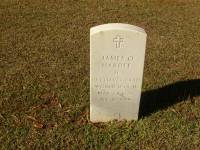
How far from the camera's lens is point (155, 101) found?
22.0ft

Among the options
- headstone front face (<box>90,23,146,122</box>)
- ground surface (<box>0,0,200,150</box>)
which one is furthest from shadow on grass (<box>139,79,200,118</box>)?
headstone front face (<box>90,23,146,122</box>)

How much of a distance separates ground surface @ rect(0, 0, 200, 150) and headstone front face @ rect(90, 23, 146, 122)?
236 millimetres

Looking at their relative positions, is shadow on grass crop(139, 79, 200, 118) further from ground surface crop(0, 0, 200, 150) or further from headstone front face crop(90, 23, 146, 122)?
headstone front face crop(90, 23, 146, 122)

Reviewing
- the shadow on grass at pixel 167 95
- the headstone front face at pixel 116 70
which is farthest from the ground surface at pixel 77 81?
the headstone front face at pixel 116 70

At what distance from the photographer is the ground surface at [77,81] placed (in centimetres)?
570

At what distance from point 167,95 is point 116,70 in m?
1.73

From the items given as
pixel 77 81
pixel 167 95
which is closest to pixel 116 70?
pixel 167 95

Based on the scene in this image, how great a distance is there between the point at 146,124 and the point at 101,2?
8140mm

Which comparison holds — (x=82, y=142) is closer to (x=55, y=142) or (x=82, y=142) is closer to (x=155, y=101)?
(x=55, y=142)

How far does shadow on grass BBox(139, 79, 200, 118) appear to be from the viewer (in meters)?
6.52

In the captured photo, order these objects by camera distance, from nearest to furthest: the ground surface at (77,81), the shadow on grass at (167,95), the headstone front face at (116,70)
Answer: the headstone front face at (116,70), the ground surface at (77,81), the shadow on grass at (167,95)

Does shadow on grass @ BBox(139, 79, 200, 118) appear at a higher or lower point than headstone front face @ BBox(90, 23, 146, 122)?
lower

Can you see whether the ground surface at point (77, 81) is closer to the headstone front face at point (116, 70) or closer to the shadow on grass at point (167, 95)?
the shadow on grass at point (167, 95)

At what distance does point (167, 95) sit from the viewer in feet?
22.8
